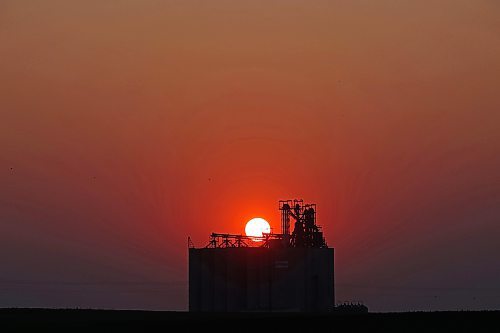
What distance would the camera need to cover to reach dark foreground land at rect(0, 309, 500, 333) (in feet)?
175

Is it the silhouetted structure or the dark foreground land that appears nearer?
the dark foreground land

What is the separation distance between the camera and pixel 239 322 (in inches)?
2237

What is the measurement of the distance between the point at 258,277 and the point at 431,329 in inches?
1475

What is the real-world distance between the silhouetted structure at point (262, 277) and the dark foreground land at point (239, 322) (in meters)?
27.0

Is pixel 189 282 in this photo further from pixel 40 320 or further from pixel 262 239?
pixel 40 320

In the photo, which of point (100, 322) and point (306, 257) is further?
point (306, 257)

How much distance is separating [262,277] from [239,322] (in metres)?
37.7

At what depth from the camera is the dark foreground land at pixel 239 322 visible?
5328cm

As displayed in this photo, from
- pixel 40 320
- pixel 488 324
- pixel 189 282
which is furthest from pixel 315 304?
pixel 40 320

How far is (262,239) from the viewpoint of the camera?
323ft

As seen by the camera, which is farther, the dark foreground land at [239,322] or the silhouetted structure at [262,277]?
the silhouetted structure at [262,277]

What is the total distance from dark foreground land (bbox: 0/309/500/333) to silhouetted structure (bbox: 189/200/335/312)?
2699 cm

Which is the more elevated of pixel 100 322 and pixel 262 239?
pixel 262 239

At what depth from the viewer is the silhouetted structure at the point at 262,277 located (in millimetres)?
94188
